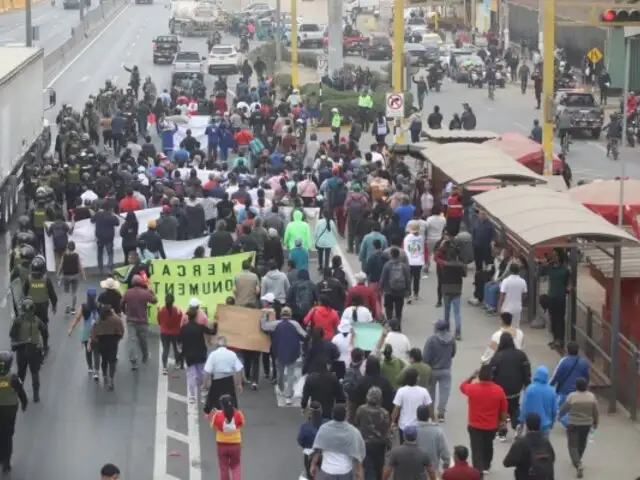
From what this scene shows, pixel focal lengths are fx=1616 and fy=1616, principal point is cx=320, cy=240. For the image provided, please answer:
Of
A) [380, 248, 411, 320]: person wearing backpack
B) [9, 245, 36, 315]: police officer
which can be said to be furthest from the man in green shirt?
[9, 245, 36, 315]: police officer

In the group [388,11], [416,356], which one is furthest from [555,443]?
[388,11]

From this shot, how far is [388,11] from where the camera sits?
90.9m

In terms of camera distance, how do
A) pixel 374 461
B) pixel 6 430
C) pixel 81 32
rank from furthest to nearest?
1. pixel 81 32
2. pixel 6 430
3. pixel 374 461

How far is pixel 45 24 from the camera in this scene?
10981 cm

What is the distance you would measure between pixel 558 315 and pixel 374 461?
689 cm

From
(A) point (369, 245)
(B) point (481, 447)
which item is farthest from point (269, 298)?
(B) point (481, 447)

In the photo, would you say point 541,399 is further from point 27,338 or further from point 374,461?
point 27,338

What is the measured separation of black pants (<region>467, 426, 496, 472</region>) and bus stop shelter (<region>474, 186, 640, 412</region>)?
10.1ft

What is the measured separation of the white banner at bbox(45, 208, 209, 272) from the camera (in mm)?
27062

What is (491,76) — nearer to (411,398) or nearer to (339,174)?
(339,174)

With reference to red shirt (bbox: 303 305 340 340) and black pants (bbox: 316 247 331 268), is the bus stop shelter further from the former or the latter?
black pants (bbox: 316 247 331 268)

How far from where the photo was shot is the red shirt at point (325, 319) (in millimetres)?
19547

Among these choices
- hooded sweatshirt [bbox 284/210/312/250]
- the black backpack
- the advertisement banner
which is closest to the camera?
the black backpack

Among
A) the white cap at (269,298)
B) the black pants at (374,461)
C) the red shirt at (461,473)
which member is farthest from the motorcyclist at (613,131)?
the red shirt at (461,473)
